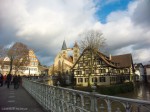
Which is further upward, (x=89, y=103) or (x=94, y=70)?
(x=94, y=70)

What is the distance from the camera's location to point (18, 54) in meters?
50.7

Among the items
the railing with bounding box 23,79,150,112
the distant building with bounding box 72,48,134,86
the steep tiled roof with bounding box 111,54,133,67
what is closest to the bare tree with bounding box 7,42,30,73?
the distant building with bounding box 72,48,134,86

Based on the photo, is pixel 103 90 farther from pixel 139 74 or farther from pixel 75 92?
pixel 139 74

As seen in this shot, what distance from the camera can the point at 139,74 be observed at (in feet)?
365

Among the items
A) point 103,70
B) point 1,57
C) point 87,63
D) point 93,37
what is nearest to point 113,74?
point 103,70

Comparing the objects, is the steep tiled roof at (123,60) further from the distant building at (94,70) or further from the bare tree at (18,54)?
the bare tree at (18,54)

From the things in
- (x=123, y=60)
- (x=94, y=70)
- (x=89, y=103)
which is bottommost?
(x=89, y=103)

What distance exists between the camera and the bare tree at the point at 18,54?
49094 mm

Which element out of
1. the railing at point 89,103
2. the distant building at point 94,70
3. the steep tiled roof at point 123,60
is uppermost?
the steep tiled roof at point 123,60

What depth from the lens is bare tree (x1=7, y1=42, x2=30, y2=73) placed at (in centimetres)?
4909

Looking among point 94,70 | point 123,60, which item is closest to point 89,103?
point 94,70

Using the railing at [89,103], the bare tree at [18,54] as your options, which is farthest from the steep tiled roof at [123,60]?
the railing at [89,103]

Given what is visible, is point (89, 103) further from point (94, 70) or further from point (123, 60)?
point (123, 60)

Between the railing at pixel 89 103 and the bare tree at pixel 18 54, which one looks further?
the bare tree at pixel 18 54
